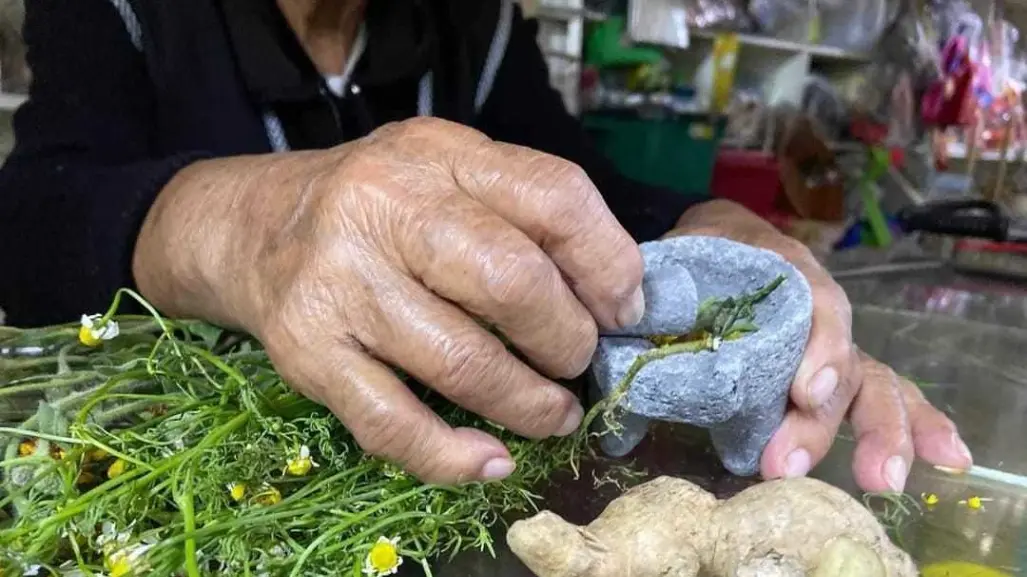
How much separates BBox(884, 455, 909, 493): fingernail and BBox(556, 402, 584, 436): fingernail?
0.60ft

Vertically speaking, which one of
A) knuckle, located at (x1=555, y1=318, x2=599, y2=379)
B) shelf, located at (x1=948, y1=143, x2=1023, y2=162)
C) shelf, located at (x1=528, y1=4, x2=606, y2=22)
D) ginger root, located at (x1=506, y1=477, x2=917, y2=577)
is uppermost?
shelf, located at (x1=528, y1=4, x2=606, y2=22)

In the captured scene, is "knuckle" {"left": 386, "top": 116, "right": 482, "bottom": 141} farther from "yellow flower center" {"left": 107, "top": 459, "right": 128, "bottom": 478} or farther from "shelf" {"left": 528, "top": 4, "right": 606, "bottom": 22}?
"shelf" {"left": 528, "top": 4, "right": 606, "bottom": 22}

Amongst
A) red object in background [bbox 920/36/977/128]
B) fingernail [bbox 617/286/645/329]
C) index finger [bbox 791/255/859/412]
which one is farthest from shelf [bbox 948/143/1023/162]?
fingernail [bbox 617/286/645/329]

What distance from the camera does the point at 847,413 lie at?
1.73 feet

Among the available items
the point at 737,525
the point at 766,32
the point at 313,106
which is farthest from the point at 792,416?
the point at 766,32

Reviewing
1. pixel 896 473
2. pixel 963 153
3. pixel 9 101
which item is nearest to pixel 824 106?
pixel 963 153

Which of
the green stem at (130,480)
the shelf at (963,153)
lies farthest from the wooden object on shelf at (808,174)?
the green stem at (130,480)

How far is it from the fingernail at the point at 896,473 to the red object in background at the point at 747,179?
1488 mm

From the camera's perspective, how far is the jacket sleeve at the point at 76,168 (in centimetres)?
50

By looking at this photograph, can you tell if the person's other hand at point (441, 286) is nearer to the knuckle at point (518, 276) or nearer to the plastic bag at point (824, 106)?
the knuckle at point (518, 276)

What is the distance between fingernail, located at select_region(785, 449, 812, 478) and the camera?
44cm

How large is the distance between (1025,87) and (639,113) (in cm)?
133

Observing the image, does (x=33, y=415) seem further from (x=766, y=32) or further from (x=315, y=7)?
(x=766, y=32)

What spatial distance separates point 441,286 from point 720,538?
14 centimetres
